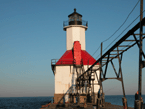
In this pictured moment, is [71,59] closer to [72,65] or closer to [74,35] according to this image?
[72,65]

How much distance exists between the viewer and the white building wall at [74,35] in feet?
163

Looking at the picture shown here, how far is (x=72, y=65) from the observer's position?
4272 cm

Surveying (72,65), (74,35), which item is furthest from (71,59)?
(74,35)

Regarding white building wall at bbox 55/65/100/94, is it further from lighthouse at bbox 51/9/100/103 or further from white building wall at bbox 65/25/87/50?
white building wall at bbox 65/25/87/50

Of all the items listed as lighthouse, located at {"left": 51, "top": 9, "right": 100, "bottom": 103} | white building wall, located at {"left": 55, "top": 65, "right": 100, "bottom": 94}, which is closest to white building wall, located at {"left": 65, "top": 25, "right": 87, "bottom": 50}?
lighthouse, located at {"left": 51, "top": 9, "right": 100, "bottom": 103}

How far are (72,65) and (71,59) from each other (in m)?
2.35

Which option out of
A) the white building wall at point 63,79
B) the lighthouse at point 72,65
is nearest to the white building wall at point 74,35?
the lighthouse at point 72,65

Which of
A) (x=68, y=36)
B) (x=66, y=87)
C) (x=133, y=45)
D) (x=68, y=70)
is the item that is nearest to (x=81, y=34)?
(x=68, y=36)

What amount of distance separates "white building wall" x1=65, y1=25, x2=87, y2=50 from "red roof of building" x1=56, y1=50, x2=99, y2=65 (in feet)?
6.84

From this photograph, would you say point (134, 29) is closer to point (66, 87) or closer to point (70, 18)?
point (66, 87)

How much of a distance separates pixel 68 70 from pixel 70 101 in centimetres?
677

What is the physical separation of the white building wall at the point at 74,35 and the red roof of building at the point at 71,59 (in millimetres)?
2085

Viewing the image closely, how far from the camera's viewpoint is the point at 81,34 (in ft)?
166

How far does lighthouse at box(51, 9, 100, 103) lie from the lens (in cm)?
4119
